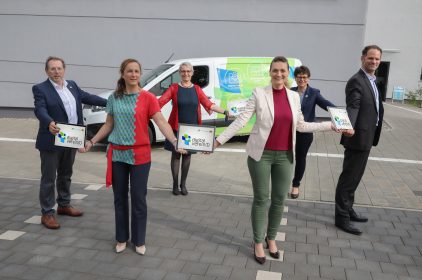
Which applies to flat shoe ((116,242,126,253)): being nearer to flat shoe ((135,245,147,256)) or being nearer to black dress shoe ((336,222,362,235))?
flat shoe ((135,245,147,256))

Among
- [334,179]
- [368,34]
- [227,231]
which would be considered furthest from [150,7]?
[368,34]

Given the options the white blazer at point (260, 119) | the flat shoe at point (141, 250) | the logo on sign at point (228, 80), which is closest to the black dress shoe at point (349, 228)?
the white blazer at point (260, 119)

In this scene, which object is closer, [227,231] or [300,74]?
[227,231]

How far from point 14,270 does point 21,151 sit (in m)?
5.30

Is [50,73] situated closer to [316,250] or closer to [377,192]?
[316,250]

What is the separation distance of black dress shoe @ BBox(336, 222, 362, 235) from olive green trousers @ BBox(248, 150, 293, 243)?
1109 mm

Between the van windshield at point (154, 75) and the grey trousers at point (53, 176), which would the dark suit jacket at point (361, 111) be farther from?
the van windshield at point (154, 75)

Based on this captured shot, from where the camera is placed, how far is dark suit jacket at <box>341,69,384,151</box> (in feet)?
13.8

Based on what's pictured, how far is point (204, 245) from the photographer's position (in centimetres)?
414

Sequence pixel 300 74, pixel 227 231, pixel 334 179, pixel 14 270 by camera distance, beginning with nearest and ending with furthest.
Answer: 1. pixel 14 270
2. pixel 227 231
3. pixel 300 74
4. pixel 334 179

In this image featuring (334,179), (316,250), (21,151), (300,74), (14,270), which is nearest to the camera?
(14,270)

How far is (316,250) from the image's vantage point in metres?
4.06

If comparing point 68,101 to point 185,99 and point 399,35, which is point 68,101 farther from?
point 399,35

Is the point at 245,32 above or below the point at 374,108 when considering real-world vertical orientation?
above
